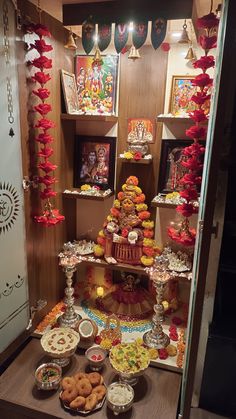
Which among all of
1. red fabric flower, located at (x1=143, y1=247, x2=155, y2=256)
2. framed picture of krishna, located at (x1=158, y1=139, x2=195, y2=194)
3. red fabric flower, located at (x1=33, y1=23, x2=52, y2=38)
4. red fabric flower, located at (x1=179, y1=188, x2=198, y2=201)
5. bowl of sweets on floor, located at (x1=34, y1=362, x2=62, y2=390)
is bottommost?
bowl of sweets on floor, located at (x1=34, y1=362, x2=62, y2=390)

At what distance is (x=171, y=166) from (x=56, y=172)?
2.52 feet

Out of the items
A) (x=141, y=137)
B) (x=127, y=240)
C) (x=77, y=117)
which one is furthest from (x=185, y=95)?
(x=127, y=240)

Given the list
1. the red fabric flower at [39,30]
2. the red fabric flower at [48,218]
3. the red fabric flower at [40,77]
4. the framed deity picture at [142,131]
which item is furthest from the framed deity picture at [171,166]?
the red fabric flower at [39,30]

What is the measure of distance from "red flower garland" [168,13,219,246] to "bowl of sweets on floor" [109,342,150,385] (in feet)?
2.14

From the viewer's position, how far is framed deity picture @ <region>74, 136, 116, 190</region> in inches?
83.9

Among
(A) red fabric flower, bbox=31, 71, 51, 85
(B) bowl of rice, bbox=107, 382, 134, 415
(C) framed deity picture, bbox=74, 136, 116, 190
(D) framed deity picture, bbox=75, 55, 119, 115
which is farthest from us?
(C) framed deity picture, bbox=74, 136, 116, 190

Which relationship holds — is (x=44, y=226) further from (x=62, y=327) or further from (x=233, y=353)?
(x=233, y=353)

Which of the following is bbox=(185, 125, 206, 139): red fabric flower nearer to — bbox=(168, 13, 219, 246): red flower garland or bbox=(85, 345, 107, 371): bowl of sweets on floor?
bbox=(168, 13, 219, 246): red flower garland

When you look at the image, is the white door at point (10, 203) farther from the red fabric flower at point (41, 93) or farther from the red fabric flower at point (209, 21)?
the red fabric flower at point (209, 21)

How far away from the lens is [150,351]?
176cm

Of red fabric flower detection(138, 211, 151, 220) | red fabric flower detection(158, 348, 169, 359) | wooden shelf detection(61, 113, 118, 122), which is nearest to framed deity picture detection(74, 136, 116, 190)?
wooden shelf detection(61, 113, 118, 122)

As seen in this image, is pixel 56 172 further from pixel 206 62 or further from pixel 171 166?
pixel 206 62

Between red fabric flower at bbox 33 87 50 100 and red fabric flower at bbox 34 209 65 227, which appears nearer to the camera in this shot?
red fabric flower at bbox 33 87 50 100

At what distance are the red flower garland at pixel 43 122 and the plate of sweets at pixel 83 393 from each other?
846 mm
